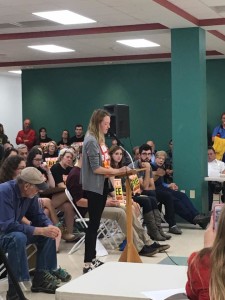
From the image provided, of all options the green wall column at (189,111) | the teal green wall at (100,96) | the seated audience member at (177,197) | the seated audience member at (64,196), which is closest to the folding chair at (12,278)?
the seated audience member at (64,196)

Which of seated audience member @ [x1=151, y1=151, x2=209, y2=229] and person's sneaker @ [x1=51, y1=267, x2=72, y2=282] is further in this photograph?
seated audience member @ [x1=151, y1=151, x2=209, y2=229]

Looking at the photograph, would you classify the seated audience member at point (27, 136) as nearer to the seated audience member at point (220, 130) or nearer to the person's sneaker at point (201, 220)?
the seated audience member at point (220, 130)

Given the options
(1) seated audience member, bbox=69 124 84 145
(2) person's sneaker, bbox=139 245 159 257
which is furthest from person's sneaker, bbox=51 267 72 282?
(1) seated audience member, bbox=69 124 84 145

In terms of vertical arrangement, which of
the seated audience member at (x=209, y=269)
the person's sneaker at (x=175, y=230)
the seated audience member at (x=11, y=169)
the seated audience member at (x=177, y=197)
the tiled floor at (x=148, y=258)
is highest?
the seated audience member at (x=11, y=169)

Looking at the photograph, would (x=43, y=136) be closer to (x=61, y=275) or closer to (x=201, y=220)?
(x=201, y=220)

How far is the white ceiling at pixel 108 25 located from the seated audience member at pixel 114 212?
2.23 m

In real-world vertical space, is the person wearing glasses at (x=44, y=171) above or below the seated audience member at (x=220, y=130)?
→ below

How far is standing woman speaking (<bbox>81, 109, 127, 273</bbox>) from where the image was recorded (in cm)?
612

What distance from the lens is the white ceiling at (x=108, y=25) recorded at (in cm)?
809

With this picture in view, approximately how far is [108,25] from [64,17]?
39.4 inches

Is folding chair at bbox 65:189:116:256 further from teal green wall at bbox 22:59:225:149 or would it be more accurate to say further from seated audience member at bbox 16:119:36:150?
seated audience member at bbox 16:119:36:150

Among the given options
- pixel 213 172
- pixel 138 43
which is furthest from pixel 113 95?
pixel 213 172

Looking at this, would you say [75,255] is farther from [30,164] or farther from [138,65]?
[138,65]

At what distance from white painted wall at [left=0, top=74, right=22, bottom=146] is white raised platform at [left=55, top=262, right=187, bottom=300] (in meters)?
17.0
